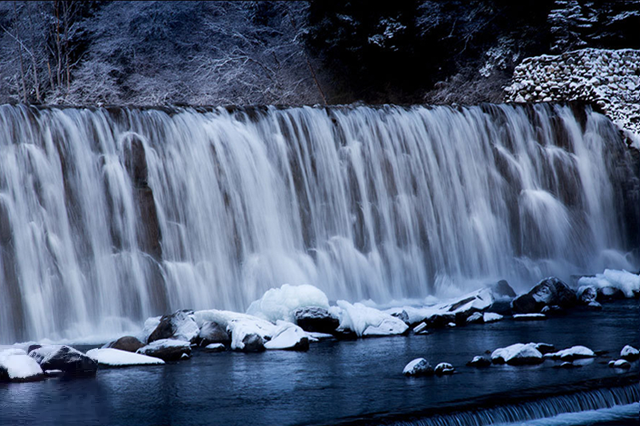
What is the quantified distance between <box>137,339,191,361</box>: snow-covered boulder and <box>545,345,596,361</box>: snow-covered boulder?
377 centimetres

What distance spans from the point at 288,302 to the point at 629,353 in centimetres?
425

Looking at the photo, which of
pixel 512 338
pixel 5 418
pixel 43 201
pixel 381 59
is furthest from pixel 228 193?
pixel 381 59

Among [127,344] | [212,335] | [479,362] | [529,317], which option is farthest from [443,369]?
[529,317]

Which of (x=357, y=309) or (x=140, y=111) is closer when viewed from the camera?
(x=357, y=309)

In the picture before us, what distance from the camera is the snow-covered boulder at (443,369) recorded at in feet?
22.4

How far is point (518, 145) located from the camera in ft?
51.3

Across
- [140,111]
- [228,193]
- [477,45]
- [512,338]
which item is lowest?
[512,338]

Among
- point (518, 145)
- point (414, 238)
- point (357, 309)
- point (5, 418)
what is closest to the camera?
point (5, 418)

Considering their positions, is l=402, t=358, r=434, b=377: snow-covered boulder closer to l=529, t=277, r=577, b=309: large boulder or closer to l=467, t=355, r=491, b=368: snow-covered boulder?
l=467, t=355, r=491, b=368: snow-covered boulder

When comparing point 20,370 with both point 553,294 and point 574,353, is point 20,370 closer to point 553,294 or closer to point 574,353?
point 574,353

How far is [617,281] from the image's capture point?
41.8ft

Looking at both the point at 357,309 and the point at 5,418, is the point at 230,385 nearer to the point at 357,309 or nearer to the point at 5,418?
the point at 5,418

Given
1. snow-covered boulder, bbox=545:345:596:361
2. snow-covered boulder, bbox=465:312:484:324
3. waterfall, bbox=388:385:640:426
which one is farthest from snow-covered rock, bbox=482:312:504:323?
waterfall, bbox=388:385:640:426

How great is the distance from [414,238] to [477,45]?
1476cm
